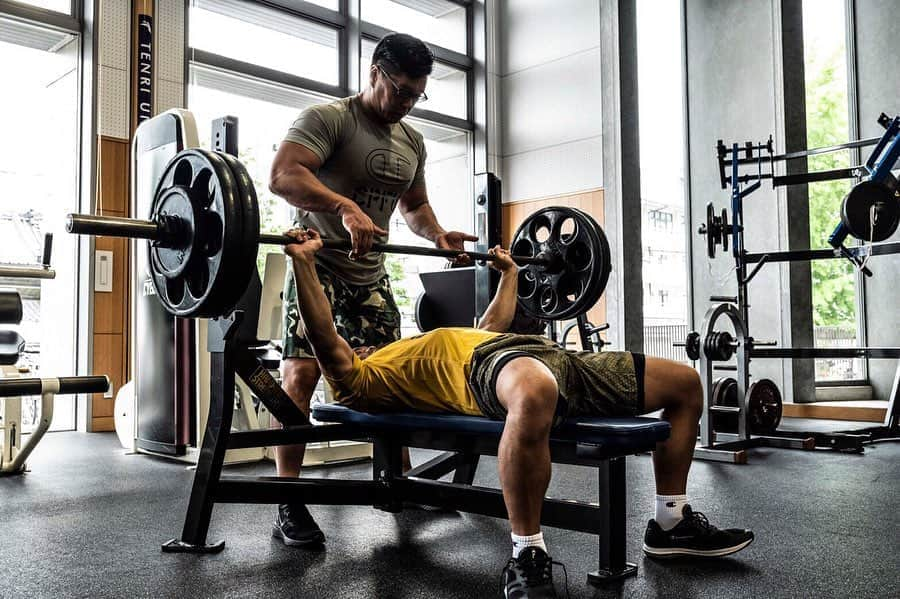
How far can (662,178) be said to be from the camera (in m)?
6.57

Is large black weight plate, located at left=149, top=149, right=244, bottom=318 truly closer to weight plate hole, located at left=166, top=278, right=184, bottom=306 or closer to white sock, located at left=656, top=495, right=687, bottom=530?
weight plate hole, located at left=166, top=278, right=184, bottom=306

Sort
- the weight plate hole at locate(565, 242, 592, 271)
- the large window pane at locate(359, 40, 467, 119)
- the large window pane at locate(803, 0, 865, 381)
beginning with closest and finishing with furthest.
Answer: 1. the weight plate hole at locate(565, 242, 592, 271)
2. the large window pane at locate(803, 0, 865, 381)
3. the large window pane at locate(359, 40, 467, 119)

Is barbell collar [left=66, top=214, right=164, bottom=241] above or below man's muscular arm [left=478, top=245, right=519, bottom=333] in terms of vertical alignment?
above

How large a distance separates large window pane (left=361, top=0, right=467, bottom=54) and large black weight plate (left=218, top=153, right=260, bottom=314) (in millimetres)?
4886

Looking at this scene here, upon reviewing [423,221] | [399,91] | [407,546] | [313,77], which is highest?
[313,77]

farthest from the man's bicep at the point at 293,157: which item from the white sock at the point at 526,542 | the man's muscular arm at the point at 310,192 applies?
the white sock at the point at 526,542

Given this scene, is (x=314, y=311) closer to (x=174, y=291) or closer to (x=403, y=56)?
(x=174, y=291)

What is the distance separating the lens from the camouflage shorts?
84.2 inches

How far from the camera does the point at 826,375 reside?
6223mm

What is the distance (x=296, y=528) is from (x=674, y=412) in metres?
0.99

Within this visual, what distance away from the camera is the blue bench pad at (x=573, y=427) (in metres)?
1.59

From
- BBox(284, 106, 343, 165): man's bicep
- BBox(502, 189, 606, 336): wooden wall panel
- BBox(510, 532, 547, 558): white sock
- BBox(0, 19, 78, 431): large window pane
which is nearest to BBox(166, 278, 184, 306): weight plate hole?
BBox(284, 106, 343, 165): man's bicep

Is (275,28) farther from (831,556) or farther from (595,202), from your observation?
(831,556)

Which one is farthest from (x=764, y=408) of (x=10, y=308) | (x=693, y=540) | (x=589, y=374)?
(x=10, y=308)
